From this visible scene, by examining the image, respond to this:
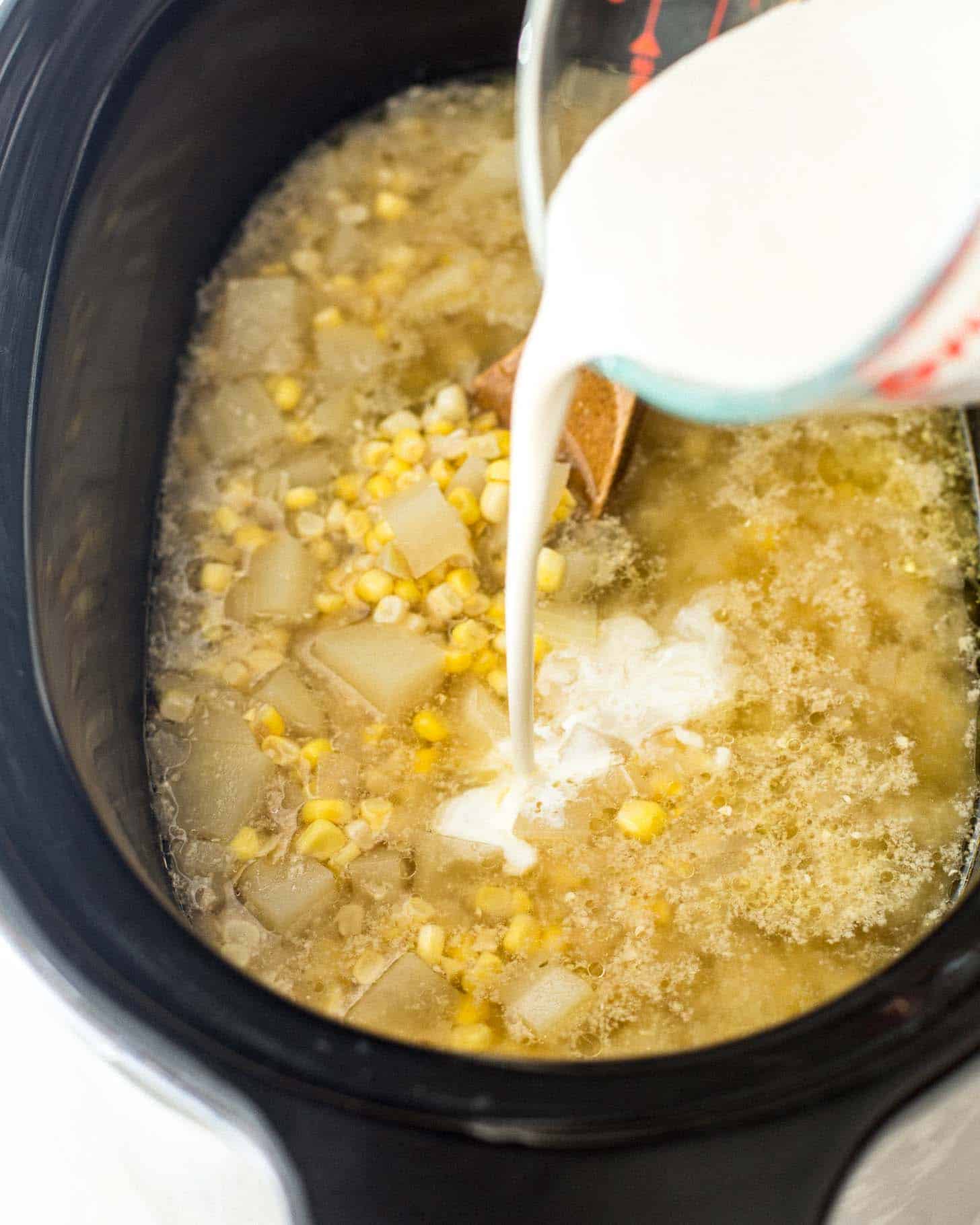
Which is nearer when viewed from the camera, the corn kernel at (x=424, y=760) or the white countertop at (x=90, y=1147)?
the white countertop at (x=90, y=1147)

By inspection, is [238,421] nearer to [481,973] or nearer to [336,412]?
[336,412]

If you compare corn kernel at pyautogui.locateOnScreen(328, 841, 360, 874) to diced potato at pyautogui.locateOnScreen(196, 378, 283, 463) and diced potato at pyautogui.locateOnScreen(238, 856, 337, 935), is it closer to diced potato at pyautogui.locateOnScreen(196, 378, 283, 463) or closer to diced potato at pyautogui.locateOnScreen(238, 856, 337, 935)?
diced potato at pyautogui.locateOnScreen(238, 856, 337, 935)

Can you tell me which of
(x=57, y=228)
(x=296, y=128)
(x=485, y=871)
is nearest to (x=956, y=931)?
(x=485, y=871)

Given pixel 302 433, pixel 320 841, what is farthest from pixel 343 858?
pixel 302 433

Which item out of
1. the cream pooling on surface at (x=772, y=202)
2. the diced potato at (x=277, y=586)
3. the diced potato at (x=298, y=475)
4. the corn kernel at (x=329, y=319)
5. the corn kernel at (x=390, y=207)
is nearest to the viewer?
the cream pooling on surface at (x=772, y=202)

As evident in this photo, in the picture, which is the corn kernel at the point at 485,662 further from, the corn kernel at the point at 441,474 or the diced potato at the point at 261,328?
the diced potato at the point at 261,328

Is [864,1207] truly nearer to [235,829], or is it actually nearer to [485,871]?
[485,871]

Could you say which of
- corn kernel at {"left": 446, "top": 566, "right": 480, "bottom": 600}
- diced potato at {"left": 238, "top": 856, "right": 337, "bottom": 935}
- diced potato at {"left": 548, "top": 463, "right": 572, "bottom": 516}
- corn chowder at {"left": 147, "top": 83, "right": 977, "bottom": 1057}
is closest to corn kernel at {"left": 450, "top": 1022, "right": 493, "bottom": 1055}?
corn chowder at {"left": 147, "top": 83, "right": 977, "bottom": 1057}

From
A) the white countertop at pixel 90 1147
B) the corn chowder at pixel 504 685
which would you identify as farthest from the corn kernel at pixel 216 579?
the white countertop at pixel 90 1147
